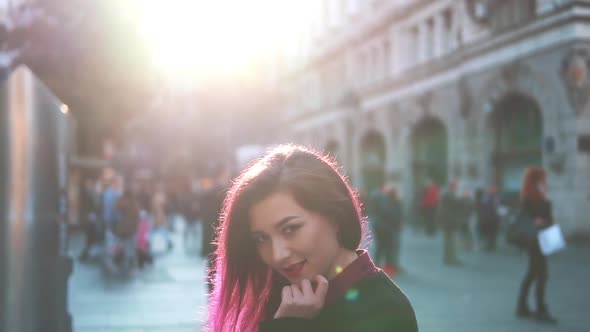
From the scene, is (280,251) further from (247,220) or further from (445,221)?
(445,221)

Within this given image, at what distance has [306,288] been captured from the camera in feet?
7.32

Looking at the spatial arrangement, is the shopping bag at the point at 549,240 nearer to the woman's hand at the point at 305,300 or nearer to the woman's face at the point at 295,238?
the woman's face at the point at 295,238

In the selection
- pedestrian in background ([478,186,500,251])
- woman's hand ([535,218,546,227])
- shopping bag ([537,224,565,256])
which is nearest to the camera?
shopping bag ([537,224,565,256])

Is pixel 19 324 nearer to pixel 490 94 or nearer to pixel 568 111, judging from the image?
pixel 568 111

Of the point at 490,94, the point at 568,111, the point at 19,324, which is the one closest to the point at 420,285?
the point at 19,324

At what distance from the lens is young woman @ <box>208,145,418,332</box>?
2.16 metres

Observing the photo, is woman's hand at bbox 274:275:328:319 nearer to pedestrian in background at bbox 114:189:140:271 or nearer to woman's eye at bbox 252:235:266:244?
woman's eye at bbox 252:235:266:244

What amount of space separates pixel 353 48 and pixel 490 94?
14526 mm

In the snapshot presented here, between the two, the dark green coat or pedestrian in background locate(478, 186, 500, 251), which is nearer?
the dark green coat

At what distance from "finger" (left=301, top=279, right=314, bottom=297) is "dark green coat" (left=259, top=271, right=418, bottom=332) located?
72mm

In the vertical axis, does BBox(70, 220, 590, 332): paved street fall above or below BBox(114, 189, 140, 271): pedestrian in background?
below

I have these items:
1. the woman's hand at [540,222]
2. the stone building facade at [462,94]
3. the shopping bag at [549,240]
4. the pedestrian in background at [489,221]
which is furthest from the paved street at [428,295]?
the stone building facade at [462,94]

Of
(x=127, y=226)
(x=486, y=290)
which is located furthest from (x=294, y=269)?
(x=127, y=226)

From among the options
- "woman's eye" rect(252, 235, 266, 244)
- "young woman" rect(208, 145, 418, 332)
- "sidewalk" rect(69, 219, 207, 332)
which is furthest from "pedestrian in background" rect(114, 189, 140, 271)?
"woman's eye" rect(252, 235, 266, 244)
